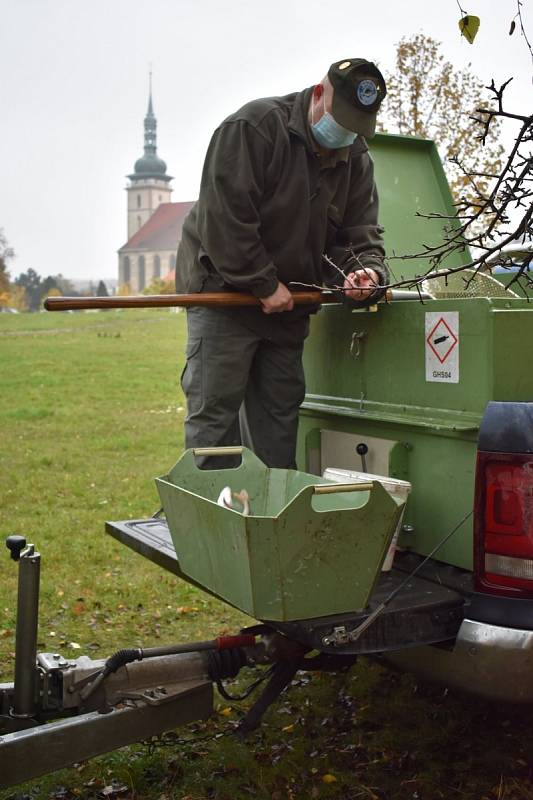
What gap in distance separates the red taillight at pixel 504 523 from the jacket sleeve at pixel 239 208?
120 centimetres

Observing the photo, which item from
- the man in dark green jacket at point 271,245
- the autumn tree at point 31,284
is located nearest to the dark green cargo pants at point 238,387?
the man in dark green jacket at point 271,245

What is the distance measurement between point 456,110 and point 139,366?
29.4 feet

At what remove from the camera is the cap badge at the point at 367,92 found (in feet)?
11.9

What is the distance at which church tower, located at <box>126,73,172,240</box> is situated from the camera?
14238 centimetres

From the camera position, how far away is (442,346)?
3156 mm

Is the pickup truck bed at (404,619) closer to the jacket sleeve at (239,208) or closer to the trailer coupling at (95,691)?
the trailer coupling at (95,691)

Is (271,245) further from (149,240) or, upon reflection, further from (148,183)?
(148,183)

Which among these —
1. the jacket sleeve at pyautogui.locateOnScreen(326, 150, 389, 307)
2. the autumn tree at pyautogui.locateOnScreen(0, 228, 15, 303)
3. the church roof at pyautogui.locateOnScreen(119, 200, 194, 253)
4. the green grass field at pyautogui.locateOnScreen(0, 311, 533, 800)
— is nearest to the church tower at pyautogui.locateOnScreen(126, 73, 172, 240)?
the church roof at pyautogui.locateOnScreen(119, 200, 194, 253)

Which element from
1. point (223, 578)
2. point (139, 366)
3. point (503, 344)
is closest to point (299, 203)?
point (503, 344)

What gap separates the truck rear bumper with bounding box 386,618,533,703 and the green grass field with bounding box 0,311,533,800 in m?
0.74

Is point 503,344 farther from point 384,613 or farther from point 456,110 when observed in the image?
point 456,110

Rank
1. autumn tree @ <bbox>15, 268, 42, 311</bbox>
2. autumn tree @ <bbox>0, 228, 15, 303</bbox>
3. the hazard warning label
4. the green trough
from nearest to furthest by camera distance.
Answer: the green trough < the hazard warning label < autumn tree @ <bbox>0, 228, 15, 303</bbox> < autumn tree @ <bbox>15, 268, 42, 311</bbox>

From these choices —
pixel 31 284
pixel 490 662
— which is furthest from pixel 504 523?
pixel 31 284

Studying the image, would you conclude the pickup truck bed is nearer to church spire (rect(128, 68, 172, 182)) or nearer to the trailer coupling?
the trailer coupling
